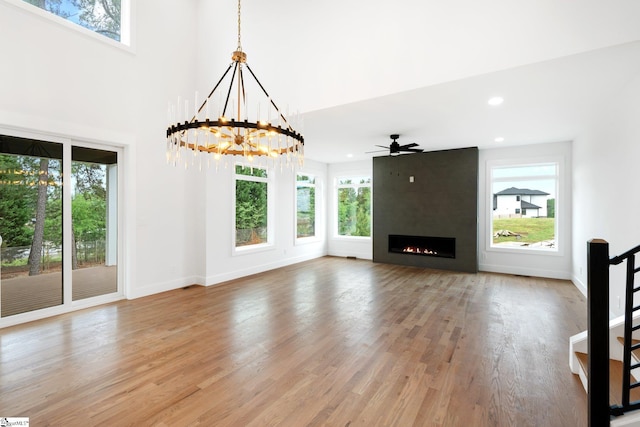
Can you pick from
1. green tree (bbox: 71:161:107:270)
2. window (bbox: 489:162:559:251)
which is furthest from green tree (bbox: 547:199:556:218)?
green tree (bbox: 71:161:107:270)

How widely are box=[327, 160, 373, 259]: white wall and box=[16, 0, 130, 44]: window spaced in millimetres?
5731

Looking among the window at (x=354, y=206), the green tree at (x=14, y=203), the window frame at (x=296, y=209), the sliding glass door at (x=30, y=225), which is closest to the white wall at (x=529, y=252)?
the window at (x=354, y=206)

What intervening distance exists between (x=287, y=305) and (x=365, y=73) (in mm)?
3373

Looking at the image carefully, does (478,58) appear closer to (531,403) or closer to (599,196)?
(599,196)

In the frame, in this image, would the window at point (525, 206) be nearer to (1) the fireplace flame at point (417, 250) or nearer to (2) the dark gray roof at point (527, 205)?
(2) the dark gray roof at point (527, 205)

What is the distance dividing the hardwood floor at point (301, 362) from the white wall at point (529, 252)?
1.55 metres

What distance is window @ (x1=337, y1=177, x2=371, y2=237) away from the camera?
27.9 ft

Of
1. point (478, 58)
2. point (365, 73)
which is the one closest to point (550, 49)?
point (478, 58)

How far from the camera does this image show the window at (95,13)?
3.86m

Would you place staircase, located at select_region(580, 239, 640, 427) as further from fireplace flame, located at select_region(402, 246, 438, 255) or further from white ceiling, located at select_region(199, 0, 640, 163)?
fireplace flame, located at select_region(402, 246, 438, 255)

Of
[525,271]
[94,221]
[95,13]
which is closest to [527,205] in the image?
[525,271]

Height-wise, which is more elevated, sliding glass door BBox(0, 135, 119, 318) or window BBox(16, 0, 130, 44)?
window BBox(16, 0, 130, 44)

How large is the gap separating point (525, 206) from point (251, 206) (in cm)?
596

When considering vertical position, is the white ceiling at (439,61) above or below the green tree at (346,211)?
above
